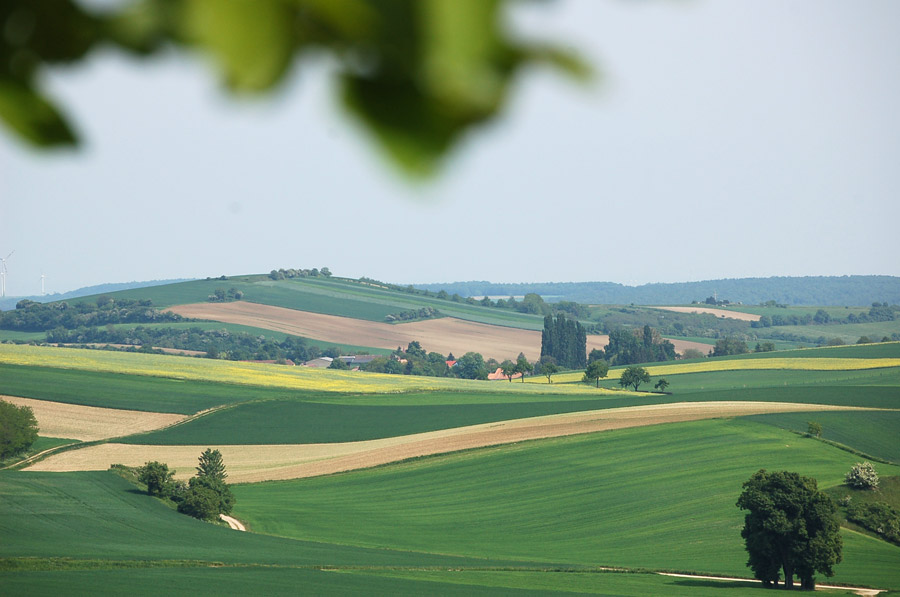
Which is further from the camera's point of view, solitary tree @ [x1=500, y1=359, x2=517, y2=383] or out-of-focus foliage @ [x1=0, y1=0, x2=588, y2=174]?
solitary tree @ [x1=500, y1=359, x2=517, y2=383]

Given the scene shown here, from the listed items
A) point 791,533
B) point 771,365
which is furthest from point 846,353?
point 791,533

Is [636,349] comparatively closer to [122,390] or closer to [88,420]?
[122,390]

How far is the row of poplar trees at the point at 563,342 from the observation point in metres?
121

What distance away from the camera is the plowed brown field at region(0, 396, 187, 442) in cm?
6146

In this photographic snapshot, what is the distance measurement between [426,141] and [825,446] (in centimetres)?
6183

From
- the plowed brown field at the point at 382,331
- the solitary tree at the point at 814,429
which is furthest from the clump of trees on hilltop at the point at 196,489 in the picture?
the plowed brown field at the point at 382,331

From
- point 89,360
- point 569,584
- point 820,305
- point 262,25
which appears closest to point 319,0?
point 262,25

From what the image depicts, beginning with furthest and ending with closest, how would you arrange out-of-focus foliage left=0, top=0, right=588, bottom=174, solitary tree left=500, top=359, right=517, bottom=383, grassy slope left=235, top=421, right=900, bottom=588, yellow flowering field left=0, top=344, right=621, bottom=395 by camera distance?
solitary tree left=500, top=359, right=517, bottom=383 → yellow flowering field left=0, top=344, right=621, bottom=395 → grassy slope left=235, top=421, right=900, bottom=588 → out-of-focus foliage left=0, top=0, right=588, bottom=174

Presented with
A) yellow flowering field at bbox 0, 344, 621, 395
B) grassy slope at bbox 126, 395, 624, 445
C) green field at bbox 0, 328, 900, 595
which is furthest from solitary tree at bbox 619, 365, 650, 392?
grassy slope at bbox 126, 395, 624, 445

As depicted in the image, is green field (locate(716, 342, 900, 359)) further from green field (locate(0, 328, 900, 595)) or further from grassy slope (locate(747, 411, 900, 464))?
grassy slope (locate(747, 411, 900, 464))

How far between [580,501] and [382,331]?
7385cm

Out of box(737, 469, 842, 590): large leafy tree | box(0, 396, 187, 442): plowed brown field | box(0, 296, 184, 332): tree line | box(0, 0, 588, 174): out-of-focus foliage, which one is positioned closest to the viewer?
box(0, 0, 588, 174): out-of-focus foliage

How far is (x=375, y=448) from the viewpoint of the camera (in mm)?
61656

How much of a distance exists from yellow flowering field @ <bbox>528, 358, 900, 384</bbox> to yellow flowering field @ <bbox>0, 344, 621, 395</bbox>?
45.3ft
